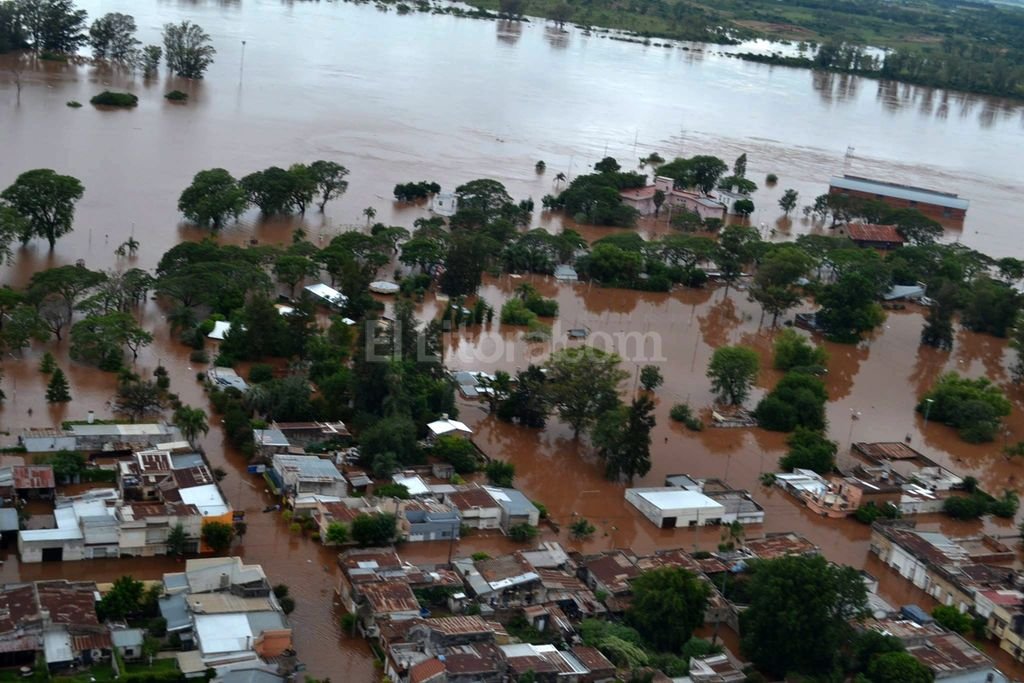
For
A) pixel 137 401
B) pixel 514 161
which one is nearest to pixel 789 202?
pixel 514 161

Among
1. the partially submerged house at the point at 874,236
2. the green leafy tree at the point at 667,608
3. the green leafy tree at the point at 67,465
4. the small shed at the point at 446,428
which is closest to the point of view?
the green leafy tree at the point at 667,608

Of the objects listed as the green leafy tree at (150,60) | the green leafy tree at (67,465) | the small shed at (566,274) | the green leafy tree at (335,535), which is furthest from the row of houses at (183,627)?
the green leafy tree at (150,60)

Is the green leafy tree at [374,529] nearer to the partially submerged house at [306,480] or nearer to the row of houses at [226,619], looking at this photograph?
the partially submerged house at [306,480]

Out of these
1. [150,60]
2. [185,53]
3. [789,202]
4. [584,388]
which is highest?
[185,53]

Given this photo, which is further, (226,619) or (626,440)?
(626,440)

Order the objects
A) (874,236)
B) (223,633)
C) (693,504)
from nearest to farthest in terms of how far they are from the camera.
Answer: (223,633)
(693,504)
(874,236)

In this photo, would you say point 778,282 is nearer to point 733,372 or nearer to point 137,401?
point 733,372
